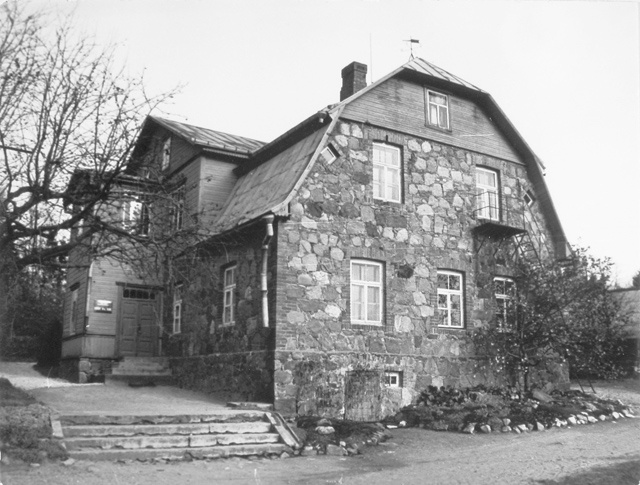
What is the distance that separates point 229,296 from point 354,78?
23.2 feet

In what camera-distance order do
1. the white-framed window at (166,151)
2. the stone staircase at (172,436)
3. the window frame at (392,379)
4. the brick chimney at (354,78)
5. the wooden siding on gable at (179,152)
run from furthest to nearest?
the white-framed window at (166,151) → the wooden siding on gable at (179,152) → the brick chimney at (354,78) → the window frame at (392,379) → the stone staircase at (172,436)

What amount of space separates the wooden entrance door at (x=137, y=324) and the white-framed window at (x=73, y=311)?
1939mm

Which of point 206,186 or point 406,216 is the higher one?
point 206,186

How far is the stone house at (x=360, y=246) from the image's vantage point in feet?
49.6

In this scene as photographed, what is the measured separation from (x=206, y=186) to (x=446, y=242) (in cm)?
669

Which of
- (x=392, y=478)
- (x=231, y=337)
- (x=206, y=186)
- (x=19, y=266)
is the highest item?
(x=206, y=186)

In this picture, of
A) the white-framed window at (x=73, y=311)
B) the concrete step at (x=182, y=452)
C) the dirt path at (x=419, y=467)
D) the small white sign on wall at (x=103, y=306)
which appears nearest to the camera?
the dirt path at (x=419, y=467)

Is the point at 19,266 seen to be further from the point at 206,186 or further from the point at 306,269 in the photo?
the point at 206,186

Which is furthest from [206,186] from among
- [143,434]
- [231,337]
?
[143,434]

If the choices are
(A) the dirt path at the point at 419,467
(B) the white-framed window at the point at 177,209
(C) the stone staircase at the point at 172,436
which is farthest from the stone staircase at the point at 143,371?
(A) the dirt path at the point at 419,467

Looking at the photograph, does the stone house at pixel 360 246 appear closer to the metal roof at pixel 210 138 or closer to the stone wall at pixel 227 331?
the stone wall at pixel 227 331

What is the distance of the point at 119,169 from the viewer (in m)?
11.9

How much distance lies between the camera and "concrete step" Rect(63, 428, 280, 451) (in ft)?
34.8

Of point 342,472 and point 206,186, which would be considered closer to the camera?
point 342,472
